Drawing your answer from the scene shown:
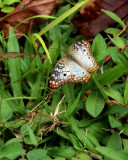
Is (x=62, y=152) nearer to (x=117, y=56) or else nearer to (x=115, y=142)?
(x=115, y=142)

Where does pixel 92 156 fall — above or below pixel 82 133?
below

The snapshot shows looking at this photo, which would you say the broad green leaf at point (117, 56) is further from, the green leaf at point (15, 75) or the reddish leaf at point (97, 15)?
the green leaf at point (15, 75)

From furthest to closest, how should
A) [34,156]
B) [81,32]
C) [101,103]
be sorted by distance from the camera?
[81,32] → [101,103] → [34,156]

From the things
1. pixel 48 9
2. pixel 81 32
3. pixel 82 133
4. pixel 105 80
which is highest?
pixel 48 9

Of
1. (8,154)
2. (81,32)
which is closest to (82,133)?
(8,154)

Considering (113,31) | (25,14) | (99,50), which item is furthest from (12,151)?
(113,31)

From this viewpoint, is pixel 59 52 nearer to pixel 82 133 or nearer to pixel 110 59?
pixel 110 59

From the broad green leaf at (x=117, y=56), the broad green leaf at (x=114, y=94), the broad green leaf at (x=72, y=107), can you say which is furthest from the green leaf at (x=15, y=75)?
the broad green leaf at (x=117, y=56)
